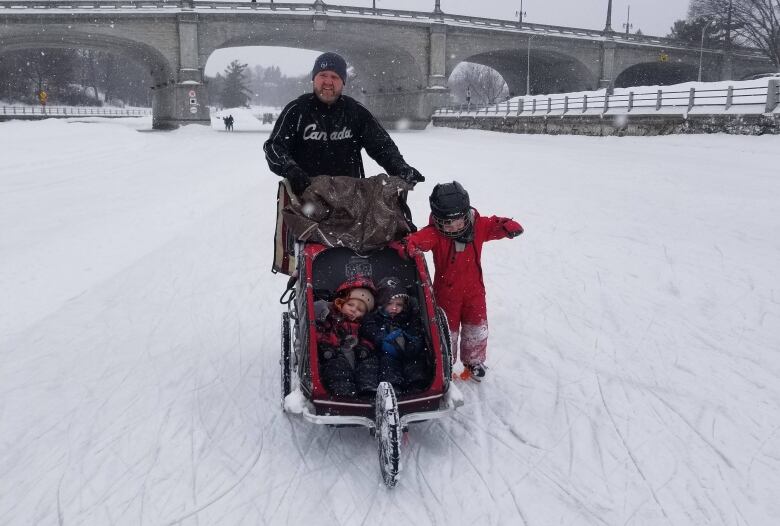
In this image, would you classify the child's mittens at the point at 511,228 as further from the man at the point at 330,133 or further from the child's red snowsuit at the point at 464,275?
the man at the point at 330,133

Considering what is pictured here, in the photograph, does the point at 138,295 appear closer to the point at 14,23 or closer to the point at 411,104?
the point at 14,23

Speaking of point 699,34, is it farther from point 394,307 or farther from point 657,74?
point 394,307

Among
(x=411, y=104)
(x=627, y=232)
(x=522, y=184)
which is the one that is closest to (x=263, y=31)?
(x=411, y=104)

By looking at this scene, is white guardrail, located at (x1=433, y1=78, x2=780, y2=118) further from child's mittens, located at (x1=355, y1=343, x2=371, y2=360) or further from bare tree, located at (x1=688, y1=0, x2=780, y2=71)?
bare tree, located at (x1=688, y1=0, x2=780, y2=71)

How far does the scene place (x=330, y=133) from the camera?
376 centimetres

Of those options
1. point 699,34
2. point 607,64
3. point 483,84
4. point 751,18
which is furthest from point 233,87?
point 751,18

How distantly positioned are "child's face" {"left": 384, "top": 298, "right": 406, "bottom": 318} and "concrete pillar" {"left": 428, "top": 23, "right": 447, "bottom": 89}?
39724mm

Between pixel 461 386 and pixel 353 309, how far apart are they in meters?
0.91

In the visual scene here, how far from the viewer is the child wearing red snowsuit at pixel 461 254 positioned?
10.1 ft

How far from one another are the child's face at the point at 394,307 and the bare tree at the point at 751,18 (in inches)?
1798

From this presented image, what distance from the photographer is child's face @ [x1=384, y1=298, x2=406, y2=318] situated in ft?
10.3

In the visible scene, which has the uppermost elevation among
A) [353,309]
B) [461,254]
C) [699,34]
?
[699,34]

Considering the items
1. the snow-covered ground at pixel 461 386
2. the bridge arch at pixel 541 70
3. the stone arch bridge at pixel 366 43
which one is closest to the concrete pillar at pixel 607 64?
the stone arch bridge at pixel 366 43

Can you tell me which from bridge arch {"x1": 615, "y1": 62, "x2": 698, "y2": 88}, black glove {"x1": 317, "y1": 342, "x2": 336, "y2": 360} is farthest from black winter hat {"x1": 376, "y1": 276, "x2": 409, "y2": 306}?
bridge arch {"x1": 615, "y1": 62, "x2": 698, "y2": 88}
